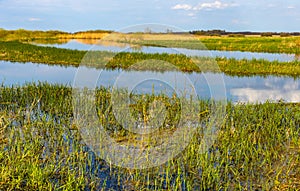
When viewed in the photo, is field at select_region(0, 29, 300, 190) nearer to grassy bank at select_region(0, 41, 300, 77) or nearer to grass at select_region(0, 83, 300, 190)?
grass at select_region(0, 83, 300, 190)

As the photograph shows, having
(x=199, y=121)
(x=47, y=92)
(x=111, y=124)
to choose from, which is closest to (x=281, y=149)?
(x=199, y=121)

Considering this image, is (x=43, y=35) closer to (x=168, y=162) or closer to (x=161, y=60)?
(x=161, y=60)

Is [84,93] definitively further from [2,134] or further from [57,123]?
[2,134]

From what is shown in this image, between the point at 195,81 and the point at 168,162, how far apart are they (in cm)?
940

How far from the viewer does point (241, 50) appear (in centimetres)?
3875

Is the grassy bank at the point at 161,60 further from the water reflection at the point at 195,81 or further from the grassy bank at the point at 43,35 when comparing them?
the grassy bank at the point at 43,35

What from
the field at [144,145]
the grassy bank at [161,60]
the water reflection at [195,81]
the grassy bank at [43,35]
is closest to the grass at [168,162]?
the field at [144,145]

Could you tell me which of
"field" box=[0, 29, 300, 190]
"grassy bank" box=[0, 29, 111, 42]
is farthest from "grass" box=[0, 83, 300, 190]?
"grassy bank" box=[0, 29, 111, 42]

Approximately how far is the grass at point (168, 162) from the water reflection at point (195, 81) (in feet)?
14.2

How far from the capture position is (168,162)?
21.8 feet

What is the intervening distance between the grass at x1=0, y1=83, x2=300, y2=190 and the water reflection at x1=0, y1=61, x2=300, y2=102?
4314 mm

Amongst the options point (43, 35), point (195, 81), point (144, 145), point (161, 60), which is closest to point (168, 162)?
point (144, 145)

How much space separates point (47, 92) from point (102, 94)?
180cm

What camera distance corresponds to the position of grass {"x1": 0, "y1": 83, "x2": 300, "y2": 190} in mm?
5961
